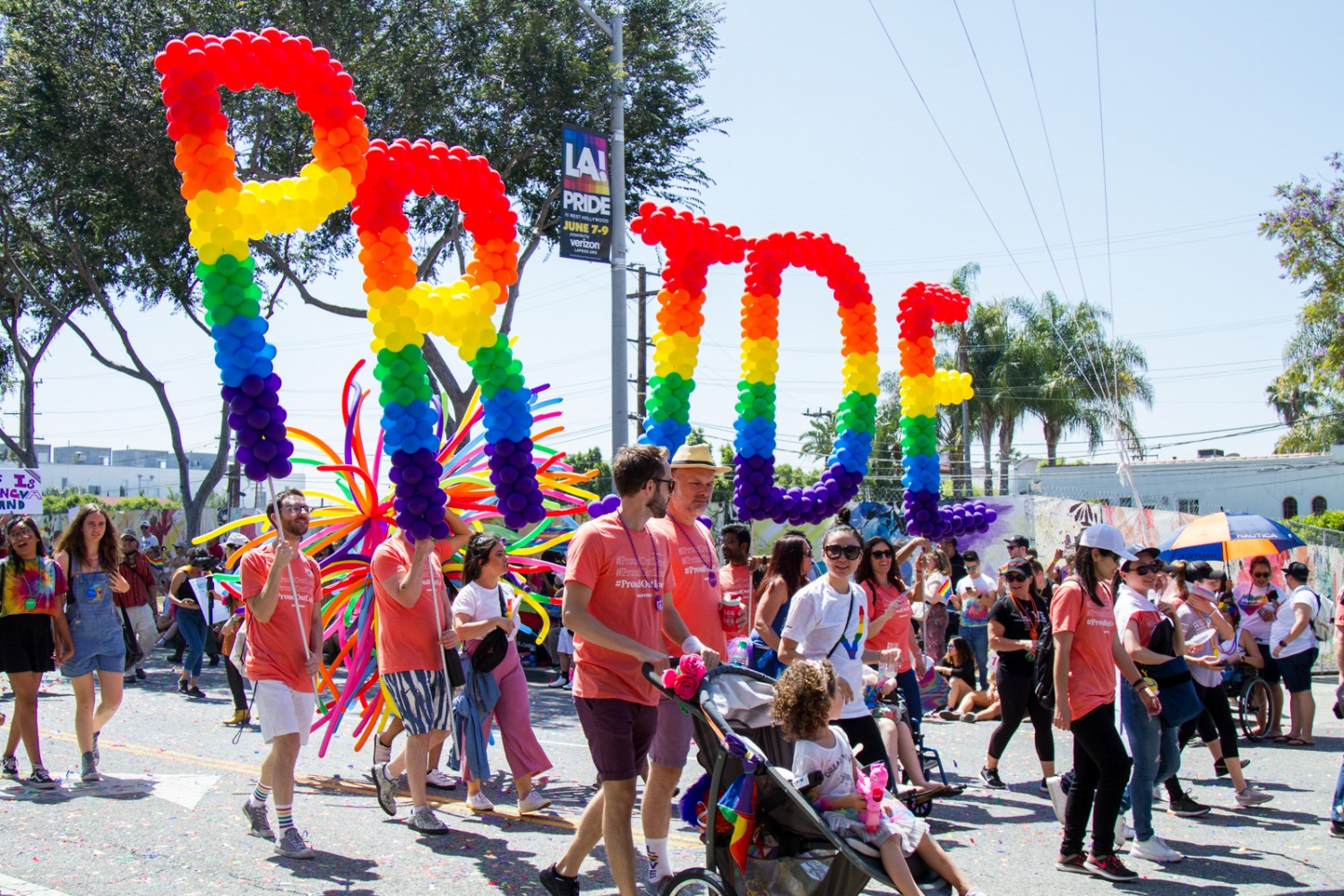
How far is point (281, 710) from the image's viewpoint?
5711mm

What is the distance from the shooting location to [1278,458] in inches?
1439

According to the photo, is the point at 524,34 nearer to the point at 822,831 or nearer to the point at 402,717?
the point at 402,717

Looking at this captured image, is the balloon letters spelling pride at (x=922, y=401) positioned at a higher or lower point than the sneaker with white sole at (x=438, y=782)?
higher

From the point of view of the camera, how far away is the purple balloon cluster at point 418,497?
6.28 m

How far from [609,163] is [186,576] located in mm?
7587

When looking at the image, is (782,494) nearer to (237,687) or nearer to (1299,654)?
(1299,654)

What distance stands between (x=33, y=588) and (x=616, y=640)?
4.96m

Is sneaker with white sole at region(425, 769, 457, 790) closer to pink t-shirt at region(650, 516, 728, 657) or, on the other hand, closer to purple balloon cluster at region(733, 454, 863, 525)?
pink t-shirt at region(650, 516, 728, 657)

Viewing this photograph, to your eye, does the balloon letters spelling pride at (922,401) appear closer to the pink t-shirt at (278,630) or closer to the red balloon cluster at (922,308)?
the red balloon cluster at (922,308)

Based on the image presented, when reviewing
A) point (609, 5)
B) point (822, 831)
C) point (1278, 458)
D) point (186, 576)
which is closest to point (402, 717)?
point (822, 831)

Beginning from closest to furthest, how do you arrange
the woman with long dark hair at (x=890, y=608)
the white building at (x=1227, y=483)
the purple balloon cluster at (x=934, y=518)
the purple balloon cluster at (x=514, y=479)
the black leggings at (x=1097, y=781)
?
1. the black leggings at (x=1097, y=781)
2. the purple balloon cluster at (x=514, y=479)
3. the woman with long dark hair at (x=890, y=608)
4. the purple balloon cluster at (x=934, y=518)
5. the white building at (x=1227, y=483)

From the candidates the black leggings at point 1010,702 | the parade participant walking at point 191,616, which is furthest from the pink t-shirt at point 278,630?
the parade participant walking at point 191,616

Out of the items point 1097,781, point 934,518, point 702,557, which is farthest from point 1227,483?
point 702,557

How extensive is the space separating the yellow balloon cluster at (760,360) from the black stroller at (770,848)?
4.64m
